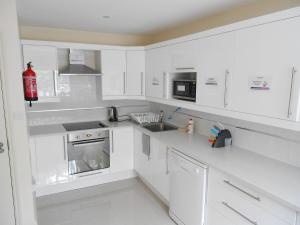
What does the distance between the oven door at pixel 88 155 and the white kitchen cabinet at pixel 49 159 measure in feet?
0.43

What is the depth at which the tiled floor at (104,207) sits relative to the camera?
2475 millimetres

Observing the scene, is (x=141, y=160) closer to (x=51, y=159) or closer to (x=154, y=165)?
(x=154, y=165)

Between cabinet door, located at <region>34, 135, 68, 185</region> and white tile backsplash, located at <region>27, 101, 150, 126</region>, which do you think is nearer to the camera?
cabinet door, located at <region>34, 135, 68, 185</region>

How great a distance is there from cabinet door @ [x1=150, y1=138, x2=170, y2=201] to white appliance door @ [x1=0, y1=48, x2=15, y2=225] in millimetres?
1561

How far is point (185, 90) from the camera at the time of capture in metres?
2.56

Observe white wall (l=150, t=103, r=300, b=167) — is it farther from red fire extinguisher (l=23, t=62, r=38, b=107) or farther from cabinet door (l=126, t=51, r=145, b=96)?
red fire extinguisher (l=23, t=62, r=38, b=107)

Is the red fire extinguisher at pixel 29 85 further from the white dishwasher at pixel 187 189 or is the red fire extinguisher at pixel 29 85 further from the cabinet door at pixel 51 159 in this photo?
the white dishwasher at pixel 187 189

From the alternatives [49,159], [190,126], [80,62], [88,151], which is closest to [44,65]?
[80,62]

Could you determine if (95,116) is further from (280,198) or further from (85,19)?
(280,198)

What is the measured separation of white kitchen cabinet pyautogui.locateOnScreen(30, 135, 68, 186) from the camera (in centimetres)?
279

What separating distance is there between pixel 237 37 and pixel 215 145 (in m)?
1.08

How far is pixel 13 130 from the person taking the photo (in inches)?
78.3

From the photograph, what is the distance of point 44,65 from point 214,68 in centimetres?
217

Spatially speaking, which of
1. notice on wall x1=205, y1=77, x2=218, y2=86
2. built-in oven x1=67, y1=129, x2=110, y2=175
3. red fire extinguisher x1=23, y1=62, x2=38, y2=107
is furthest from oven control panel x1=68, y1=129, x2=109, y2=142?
notice on wall x1=205, y1=77, x2=218, y2=86
